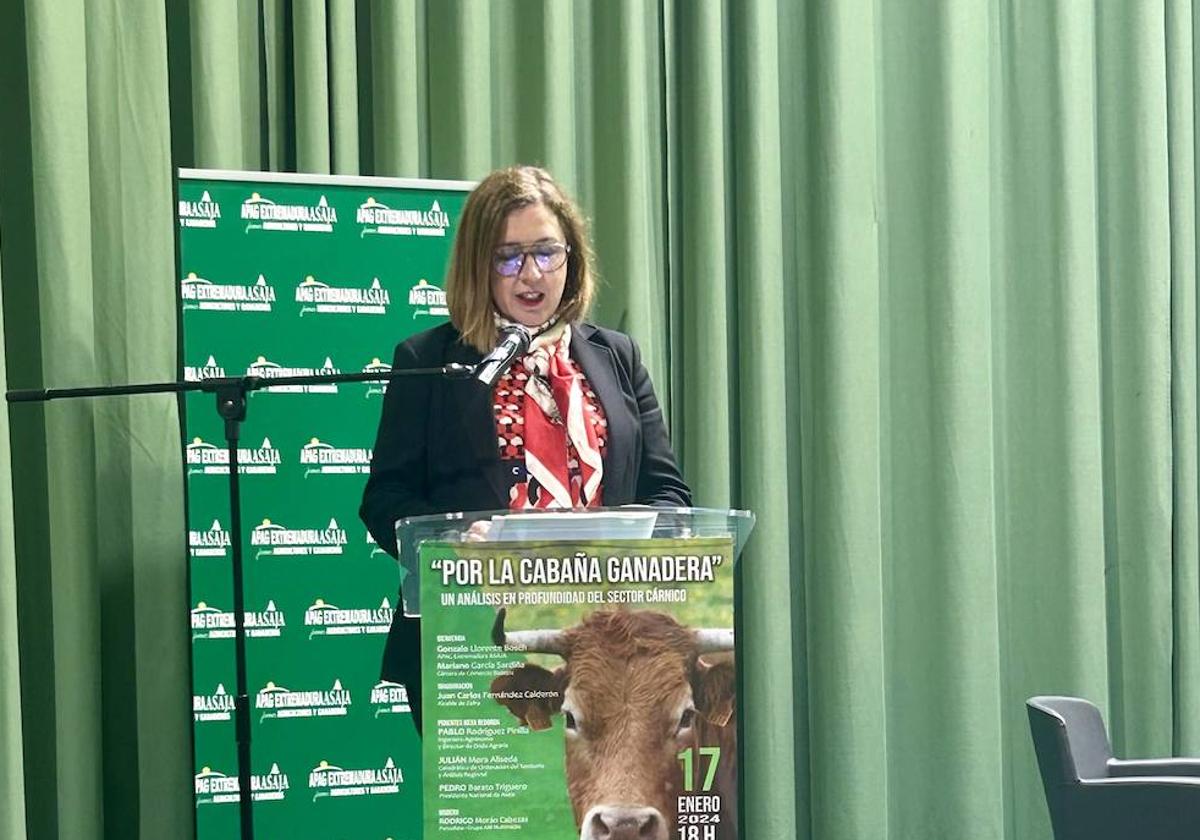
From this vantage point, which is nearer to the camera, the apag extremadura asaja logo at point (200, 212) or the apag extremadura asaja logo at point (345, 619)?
the apag extremadura asaja logo at point (200, 212)

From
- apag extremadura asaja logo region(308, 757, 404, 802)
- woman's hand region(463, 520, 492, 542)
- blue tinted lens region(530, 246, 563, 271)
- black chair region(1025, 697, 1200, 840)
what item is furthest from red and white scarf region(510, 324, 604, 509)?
black chair region(1025, 697, 1200, 840)

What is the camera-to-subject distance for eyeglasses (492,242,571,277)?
9.52 ft

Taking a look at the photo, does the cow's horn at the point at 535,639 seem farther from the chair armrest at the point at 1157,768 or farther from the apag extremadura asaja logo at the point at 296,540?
the chair armrest at the point at 1157,768

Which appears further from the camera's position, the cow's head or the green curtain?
the green curtain

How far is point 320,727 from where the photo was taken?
3.68 m

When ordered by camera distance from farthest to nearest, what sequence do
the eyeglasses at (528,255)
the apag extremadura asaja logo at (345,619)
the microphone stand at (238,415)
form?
1. the apag extremadura asaja logo at (345,619)
2. the eyeglasses at (528,255)
3. the microphone stand at (238,415)

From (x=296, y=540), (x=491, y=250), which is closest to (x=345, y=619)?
(x=296, y=540)

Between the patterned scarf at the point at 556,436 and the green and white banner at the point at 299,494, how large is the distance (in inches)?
35.1

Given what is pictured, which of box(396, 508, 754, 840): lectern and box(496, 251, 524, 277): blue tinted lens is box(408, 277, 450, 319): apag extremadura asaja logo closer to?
box(496, 251, 524, 277): blue tinted lens

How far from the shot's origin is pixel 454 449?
292cm

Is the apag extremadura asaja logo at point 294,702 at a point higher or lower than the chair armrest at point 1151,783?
higher

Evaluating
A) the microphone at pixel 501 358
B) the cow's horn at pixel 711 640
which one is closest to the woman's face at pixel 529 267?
the microphone at pixel 501 358

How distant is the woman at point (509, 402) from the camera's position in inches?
114

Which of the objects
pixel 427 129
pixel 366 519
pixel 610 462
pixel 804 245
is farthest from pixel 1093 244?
pixel 366 519
